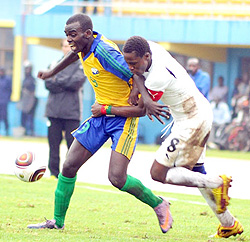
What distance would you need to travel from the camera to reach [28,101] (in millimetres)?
25781

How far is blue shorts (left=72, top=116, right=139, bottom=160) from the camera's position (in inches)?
270

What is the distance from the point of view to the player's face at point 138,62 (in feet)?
20.2

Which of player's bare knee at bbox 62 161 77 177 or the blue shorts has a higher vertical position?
the blue shorts

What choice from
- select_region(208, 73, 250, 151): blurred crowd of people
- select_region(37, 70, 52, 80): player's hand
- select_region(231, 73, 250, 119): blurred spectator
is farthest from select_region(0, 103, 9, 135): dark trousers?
select_region(37, 70, 52, 80): player's hand

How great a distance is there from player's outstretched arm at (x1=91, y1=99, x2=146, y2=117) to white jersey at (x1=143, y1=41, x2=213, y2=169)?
1.03 feet

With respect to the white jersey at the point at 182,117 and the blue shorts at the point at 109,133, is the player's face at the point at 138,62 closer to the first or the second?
the white jersey at the point at 182,117

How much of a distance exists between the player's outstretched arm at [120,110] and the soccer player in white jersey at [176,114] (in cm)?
31

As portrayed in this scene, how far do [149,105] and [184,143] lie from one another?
1.62ft

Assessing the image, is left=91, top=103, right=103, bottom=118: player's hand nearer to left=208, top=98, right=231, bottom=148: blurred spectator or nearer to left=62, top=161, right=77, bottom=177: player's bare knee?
left=62, top=161, right=77, bottom=177: player's bare knee

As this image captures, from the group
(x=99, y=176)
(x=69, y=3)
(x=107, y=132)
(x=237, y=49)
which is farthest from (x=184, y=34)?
(x=107, y=132)

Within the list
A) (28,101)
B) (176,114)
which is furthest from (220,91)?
(176,114)

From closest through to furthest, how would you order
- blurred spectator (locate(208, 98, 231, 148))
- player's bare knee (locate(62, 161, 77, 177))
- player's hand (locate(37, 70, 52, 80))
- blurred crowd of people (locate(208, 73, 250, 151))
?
1. player's bare knee (locate(62, 161, 77, 177))
2. player's hand (locate(37, 70, 52, 80))
3. blurred crowd of people (locate(208, 73, 250, 151))
4. blurred spectator (locate(208, 98, 231, 148))

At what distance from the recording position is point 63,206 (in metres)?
6.88

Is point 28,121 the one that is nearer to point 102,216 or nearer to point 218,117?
point 218,117
